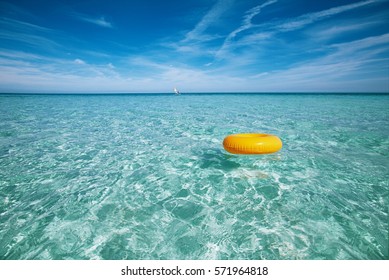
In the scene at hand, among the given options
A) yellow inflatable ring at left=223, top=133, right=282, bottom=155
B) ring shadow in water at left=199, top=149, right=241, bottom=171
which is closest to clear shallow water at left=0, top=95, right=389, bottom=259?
ring shadow in water at left=199, top=149, right=241, bottom=171

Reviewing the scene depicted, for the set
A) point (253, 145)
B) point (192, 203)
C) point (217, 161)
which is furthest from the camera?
point (217, 161)

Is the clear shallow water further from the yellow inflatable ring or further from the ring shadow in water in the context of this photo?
the yellow inflatable ring

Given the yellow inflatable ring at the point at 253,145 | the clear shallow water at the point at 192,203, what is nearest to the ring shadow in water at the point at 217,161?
the clear shallow water at the point at 192,203

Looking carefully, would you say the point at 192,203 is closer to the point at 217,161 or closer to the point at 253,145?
the point at 253,145

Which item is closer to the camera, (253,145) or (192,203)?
(192,203)

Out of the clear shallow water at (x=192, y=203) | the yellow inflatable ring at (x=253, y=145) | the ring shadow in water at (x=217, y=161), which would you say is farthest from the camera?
the ring shadow in water at (x=217, y=161)

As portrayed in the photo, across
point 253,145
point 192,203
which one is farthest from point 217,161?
point 192,203

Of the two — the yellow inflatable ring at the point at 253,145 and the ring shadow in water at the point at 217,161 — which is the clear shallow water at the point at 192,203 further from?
the yellow inflatable ring at the point at 253,145

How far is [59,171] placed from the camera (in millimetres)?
6973

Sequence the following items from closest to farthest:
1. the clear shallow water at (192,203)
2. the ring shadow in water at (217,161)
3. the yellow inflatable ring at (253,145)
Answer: the clear shallow water at (192,203) → the yellow inflatable ring at (253,145) → the ring shadow in water at (217,161)

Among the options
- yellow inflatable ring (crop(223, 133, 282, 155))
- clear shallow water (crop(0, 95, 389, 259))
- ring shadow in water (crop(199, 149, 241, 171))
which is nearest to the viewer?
clear shallow water (crop(0, 95, 389, 259))
